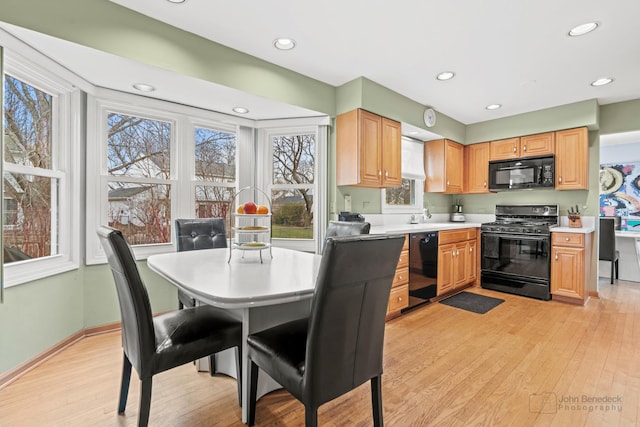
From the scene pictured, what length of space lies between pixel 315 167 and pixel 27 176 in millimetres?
2426

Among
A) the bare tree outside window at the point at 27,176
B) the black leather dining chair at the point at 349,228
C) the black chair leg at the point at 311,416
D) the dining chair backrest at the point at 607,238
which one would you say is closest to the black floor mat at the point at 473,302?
the dining chair backrest at the point at 607,238

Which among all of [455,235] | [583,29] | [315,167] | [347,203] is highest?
[583,29]

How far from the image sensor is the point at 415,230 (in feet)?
10.7

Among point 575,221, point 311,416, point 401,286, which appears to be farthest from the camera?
point 575,221

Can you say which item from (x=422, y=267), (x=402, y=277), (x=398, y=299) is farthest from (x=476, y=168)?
(x=398, y=299)

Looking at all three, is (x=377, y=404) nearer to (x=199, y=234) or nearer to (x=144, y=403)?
(x=144, y=403)

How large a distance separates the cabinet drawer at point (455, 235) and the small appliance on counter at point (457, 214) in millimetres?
663

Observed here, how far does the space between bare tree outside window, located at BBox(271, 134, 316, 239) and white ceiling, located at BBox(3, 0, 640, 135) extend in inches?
14.9

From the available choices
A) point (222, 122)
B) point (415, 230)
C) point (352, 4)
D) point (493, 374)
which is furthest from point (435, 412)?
point (222, 122)

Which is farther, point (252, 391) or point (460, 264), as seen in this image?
point (460, 264)

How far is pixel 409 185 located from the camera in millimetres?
4559

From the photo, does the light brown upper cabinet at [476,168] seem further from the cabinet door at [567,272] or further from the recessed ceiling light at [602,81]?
the recessed ceiling light at [602,81]

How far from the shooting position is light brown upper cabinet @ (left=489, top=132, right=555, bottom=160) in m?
4.02

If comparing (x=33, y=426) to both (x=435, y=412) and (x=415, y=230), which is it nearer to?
(x=435, y=412)
